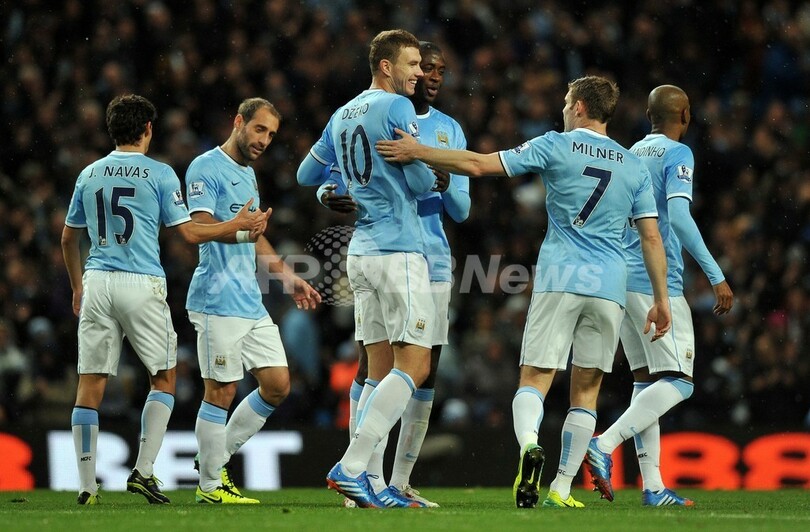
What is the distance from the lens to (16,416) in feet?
35.8

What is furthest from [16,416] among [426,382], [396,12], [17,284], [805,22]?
[805,22]

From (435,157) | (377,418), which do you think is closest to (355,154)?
(435,157)

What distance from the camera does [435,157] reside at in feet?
21.5

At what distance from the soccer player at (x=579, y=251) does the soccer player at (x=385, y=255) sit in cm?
19

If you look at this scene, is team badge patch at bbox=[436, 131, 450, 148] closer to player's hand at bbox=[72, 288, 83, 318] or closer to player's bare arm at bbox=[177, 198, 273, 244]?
player's bare arm at bbox=[177, 198, 273, 244]

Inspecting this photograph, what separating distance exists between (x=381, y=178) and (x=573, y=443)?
6.17 feet

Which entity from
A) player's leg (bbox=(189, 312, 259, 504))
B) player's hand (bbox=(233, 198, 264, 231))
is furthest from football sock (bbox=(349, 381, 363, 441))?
player's hand (bbox=(233, 198, 264, 231))

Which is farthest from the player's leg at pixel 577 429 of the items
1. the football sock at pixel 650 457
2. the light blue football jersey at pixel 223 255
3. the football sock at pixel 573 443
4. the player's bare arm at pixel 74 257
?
the player's bare arm at pixel 74 257

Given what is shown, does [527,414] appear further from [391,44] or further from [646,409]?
[391,44]

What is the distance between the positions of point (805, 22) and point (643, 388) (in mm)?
9317

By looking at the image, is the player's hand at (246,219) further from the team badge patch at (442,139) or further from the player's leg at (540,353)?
the player's leg at (540,353)

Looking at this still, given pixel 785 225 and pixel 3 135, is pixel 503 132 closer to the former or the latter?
pixel 785 225

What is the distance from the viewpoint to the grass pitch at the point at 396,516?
5688mm

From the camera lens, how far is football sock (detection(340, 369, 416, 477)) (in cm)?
642
